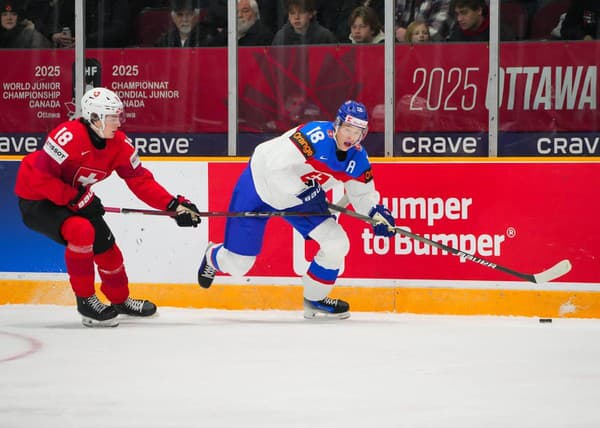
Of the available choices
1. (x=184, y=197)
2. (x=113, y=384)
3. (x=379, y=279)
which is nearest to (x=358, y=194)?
(x=379, y=279)

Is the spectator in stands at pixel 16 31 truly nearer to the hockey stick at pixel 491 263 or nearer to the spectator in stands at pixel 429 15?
the spectator in stands at pixel 429 15

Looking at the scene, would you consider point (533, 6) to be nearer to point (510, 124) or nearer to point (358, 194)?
point (510, 124)

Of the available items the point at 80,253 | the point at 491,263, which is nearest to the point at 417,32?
the point at 491,263

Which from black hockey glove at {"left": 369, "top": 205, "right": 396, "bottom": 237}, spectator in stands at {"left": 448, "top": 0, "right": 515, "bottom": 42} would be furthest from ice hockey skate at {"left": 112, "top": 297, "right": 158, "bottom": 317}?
spectator in stands at {"left": 448, "top": 0, "right": 515, "bottom": 42}

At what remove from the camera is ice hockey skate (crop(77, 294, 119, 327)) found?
20.2 feet

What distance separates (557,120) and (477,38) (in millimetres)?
618

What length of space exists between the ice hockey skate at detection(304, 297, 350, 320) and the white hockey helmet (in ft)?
4.31

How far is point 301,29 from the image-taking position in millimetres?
7453

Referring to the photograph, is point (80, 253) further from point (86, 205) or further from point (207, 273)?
point (207, 273)

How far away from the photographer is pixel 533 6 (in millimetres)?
7016

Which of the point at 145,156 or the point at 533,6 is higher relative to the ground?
the point at 533,6

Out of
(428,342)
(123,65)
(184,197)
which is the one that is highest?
(123,65)

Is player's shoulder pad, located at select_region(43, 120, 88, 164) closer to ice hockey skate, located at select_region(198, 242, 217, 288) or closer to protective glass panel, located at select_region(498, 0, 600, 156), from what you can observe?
ice hockey skate, located at select_region(198, 242, 217, 288)

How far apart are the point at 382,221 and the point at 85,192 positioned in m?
1.39
